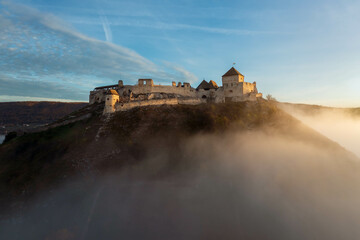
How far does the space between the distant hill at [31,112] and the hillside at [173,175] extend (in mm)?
124787

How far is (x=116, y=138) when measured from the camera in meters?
52.0

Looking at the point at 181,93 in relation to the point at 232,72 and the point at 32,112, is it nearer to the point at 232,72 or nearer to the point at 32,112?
the point at 232,72

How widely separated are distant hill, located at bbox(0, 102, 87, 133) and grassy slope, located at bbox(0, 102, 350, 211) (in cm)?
12078

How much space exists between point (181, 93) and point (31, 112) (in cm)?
16311

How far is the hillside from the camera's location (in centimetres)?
4275

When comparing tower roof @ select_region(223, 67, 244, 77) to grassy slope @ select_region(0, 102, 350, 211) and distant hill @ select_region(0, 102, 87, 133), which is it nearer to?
grassy slope @ select_region(0, 102, 350, 211)

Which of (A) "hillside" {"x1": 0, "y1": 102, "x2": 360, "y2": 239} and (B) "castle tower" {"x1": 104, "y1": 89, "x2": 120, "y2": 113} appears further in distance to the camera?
(B) "castle tower" {"x1": 104, "y1": 89, "x2": 120, "y2": 113}

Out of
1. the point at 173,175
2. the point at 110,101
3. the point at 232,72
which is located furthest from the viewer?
the point at 232,72

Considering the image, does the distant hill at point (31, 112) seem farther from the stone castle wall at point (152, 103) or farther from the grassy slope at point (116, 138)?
the stone castle wall at point (152, 103)

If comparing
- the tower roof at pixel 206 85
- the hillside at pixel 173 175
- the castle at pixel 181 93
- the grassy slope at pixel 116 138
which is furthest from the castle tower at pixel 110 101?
the tower roof at pixel 206 85

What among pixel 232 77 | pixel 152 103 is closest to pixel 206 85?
pixel 232 77

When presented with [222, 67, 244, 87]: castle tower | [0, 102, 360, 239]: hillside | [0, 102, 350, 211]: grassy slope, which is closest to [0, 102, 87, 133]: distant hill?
[0, 102, 350, 211]: grassy slope

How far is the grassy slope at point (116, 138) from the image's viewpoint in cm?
4622

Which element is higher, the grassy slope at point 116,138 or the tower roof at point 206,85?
the tower roof at point 206,85
